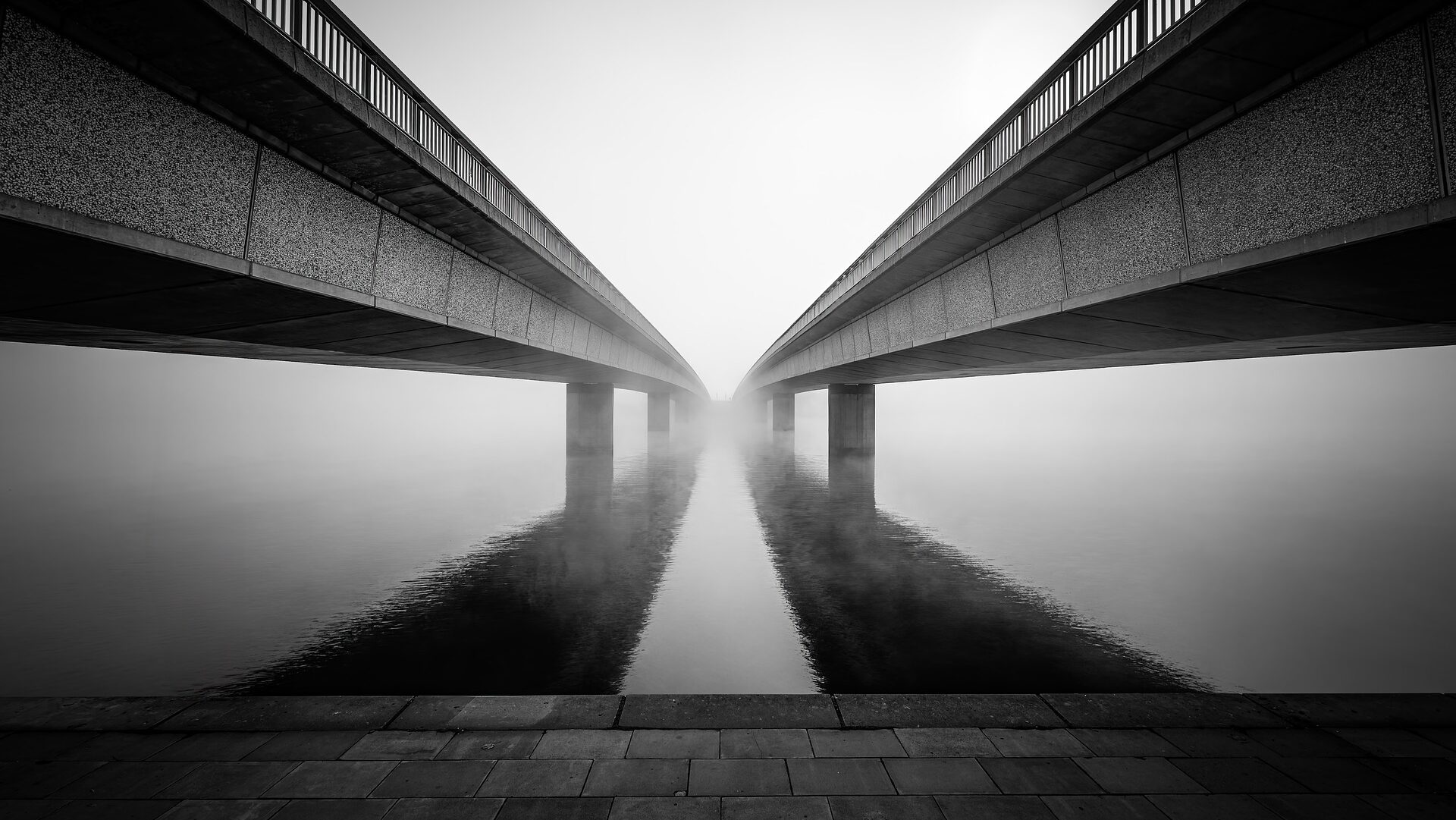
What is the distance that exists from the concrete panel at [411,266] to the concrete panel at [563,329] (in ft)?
22.7

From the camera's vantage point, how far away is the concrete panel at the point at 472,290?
41.9ft

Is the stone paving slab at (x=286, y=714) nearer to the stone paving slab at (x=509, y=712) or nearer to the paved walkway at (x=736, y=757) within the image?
the paved walkway at (x=736, y=757)

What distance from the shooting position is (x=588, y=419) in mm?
38594

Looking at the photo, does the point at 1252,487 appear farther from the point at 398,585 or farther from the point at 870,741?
the point at 398,585

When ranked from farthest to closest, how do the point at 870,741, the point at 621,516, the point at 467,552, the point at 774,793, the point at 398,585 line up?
1. the point at 621,516
2. the point at 467,552
3. the point at 398,585
4. the point at 870,741
5. the point at 774,793

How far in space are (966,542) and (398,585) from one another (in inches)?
543

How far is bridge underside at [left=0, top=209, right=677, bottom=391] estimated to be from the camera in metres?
6.79

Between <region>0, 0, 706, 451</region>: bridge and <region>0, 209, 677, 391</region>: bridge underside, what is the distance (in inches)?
1.9

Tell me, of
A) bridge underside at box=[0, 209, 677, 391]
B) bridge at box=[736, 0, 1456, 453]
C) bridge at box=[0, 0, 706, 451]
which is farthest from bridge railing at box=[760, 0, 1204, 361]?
bridge underside at box=[0, 209, 677, 391]

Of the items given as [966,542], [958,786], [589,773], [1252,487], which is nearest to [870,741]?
[958,786]

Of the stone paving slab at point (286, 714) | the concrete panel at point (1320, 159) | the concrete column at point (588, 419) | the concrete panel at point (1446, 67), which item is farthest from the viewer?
the concrete column at point (588, 419)

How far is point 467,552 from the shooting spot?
15.2 meters

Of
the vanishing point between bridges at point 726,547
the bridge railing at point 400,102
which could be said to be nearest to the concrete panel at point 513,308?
the vanishing point between bridges at point 726,547

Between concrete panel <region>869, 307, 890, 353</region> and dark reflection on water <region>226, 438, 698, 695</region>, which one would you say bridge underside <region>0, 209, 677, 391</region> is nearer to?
dark reflection on water <region>226, 438, 698, 695</region>
